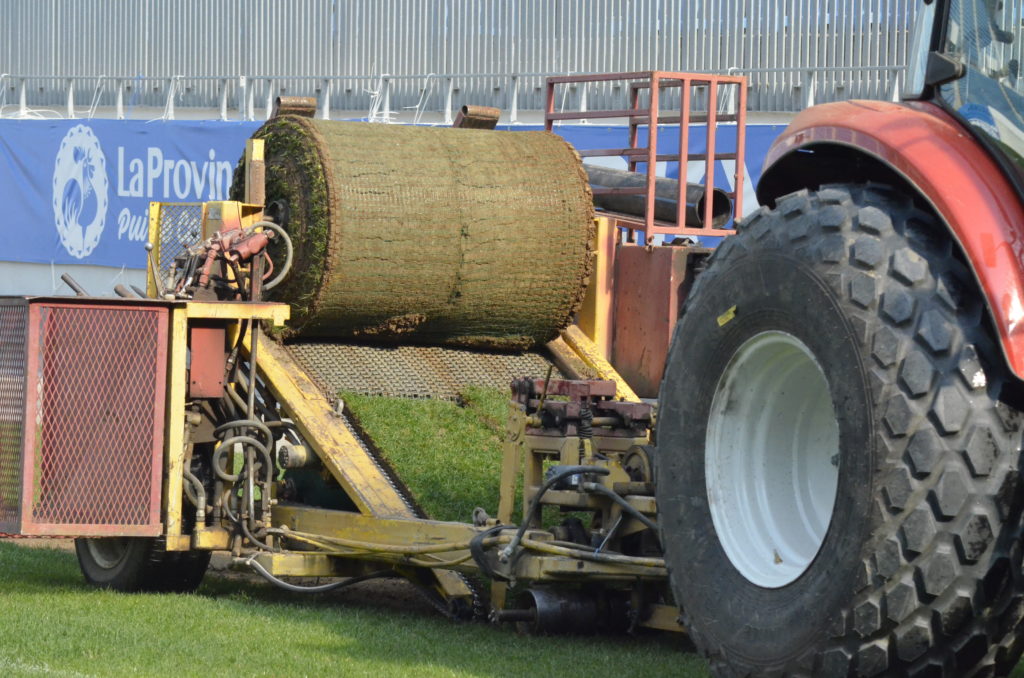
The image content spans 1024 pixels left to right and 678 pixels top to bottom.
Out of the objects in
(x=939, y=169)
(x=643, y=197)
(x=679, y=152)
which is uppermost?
(x=939, y=169)

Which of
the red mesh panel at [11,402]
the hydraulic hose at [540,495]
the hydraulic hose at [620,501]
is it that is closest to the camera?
the hydraulic hose at [620,501]

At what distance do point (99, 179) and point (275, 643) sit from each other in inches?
516

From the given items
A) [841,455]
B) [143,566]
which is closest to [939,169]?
[841,455]

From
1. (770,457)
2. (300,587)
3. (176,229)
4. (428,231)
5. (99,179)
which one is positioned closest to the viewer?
(770,457)

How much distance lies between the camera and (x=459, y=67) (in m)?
19.0

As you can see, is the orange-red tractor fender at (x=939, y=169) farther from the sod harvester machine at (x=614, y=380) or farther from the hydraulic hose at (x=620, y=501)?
the hydraulic hose at (x=620, y=501)

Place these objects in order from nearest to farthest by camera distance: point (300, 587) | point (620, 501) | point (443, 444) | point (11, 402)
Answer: point (620, 501), point (11, 402), point (300, 587), point (443, 444)

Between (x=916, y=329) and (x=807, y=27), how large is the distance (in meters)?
12.7

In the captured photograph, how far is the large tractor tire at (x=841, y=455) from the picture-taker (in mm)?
3881

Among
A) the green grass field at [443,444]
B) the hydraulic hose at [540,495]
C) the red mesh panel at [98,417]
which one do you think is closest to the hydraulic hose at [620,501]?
the hydraulic hose at [540,495]

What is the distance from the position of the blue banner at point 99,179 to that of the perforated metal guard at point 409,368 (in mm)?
6705

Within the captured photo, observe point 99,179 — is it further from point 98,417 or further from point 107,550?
point 98,417

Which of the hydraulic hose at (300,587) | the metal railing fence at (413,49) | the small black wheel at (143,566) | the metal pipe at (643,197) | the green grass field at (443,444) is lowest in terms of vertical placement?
the small black wheel at (143,566)

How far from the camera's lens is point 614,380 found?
753 centimetres
